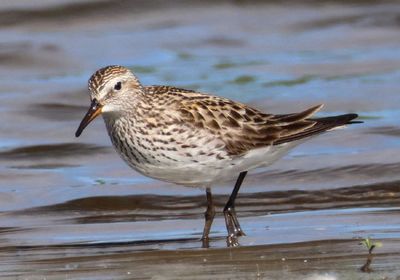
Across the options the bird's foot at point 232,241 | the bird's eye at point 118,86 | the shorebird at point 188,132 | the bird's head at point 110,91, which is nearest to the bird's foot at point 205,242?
the shorebird at point 188,132

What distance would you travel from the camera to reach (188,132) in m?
8.77

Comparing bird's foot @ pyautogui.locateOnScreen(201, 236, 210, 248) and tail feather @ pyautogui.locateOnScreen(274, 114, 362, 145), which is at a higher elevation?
tail feather @ pyautogui.locateOnScreen(274, 114, 362, 145)

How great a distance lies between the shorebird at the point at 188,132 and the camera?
343 inches

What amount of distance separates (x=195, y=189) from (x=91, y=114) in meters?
2.64

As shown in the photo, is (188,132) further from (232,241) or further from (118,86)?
(232,241)

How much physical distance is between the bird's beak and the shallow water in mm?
853

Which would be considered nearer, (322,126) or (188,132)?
(188,132)

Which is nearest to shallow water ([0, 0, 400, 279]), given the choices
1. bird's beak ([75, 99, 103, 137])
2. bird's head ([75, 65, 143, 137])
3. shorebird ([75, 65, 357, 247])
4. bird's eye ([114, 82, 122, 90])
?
shorebird ([75, 65, 357, 247])

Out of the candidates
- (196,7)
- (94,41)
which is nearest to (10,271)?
(94,41)

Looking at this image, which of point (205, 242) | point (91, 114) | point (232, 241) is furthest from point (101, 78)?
point (232, 241)

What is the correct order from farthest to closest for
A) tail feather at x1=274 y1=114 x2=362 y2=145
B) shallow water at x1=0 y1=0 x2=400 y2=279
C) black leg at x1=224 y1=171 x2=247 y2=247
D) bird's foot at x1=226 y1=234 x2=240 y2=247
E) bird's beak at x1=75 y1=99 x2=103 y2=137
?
tail feather at x1=274 y1=114 x2=362 y2=145
black leg at x1=224 y1=171 x2=247 y2=247
bird's beak at x1=75 y1=99 x2=103 y2=137
bird's foot at x1=226 y1=234 x2=240 y2=247
shallow water at x1=0 y1=0 x2=400 y2=279

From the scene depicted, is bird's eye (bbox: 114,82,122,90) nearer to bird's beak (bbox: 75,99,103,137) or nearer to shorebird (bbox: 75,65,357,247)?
shorebird (bbox: 75,65,357,247)

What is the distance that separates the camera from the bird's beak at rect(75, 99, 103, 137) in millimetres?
8625

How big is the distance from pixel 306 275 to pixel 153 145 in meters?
1.93
